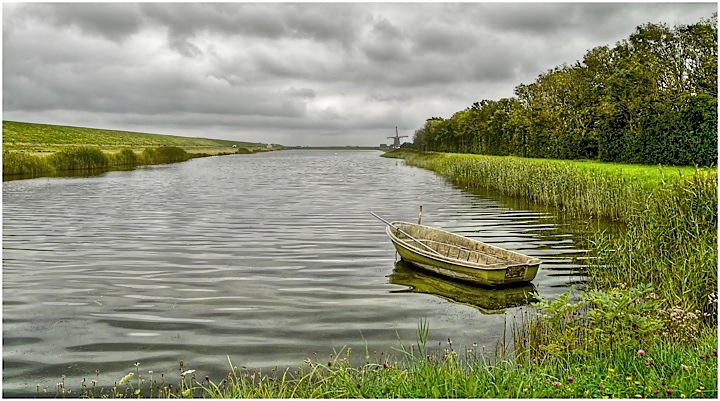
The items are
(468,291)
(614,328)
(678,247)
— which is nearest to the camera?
(614,328)

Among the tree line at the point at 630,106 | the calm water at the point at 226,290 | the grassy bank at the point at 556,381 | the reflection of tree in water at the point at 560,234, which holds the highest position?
the tree line at the point at 630,106

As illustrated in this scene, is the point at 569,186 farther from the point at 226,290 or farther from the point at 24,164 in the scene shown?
the point at 24,164

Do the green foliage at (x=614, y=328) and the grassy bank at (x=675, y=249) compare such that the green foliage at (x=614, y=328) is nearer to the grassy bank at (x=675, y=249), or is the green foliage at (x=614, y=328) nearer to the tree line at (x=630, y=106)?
the grassy bank at (x=675, y=249)

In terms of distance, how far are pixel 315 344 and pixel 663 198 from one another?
764cm

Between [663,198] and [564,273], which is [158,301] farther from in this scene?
[663,198]

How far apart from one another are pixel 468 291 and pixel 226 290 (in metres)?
5.16

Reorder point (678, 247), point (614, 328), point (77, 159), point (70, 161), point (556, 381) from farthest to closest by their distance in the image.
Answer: point (77, 159), point (70, 161), point (678, 247), point (614, 328), point (556, 381)

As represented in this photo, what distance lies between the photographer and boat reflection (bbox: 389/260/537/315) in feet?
38.3

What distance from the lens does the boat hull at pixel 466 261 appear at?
40.5 feet

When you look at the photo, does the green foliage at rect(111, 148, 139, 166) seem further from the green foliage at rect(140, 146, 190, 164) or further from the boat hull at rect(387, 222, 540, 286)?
the boat hull at rect(387, 222, 540, 286)

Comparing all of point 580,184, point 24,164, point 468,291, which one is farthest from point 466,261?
point 24,164

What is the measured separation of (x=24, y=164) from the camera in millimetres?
49531

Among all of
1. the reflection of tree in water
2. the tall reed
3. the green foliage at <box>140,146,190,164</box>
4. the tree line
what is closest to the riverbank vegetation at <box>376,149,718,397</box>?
the tall reed

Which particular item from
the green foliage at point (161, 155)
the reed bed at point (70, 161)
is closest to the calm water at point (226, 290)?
the reed bed at point (70, 161)
